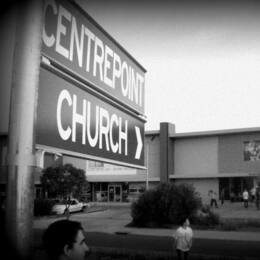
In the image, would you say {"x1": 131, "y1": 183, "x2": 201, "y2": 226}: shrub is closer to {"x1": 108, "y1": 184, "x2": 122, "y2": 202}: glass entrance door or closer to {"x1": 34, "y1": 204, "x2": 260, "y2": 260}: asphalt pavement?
{"x1": 34, "y1": 204, "x2": 260, "y2": 260}: asphalt pavement

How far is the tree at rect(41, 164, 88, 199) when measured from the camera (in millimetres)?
38656

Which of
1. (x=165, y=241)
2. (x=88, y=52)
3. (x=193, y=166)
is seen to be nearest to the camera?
(x=88, y=52)

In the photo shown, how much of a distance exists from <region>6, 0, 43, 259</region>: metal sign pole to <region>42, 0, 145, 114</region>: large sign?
0.53 ft

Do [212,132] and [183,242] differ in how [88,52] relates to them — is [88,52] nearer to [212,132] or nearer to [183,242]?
[183,242]

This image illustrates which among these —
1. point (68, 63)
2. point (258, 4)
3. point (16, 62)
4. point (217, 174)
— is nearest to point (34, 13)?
point (16, 62)

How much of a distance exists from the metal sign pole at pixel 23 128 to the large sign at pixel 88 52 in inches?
6.4

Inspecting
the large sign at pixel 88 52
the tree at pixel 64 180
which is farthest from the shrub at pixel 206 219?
the large sign at pixel 88 52

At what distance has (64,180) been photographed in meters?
38.6

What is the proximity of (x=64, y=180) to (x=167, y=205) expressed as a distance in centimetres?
1428

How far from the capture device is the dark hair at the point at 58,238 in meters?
1.99

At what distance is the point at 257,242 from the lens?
19406mm

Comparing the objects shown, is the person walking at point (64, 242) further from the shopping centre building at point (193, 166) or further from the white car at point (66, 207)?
the shopping centre building at point (193, 166)

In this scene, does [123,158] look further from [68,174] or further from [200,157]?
[200,157]

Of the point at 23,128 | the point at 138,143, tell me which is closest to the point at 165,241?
the point at 138,143
